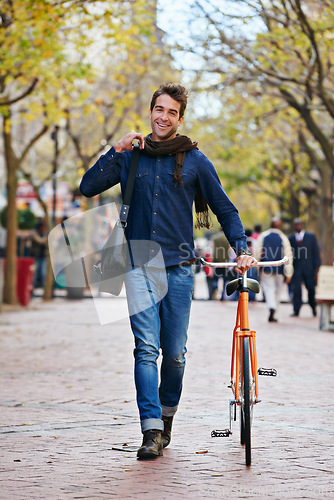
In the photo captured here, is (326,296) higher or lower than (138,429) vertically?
higher

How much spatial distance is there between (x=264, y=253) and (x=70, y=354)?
6.59m

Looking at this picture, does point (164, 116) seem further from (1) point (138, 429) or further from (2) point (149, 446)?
(1) point (138, 429)

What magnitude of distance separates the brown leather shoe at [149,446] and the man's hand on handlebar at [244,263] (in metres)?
1.04

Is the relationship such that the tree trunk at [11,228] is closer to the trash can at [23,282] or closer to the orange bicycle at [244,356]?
the trash can at [23,282]

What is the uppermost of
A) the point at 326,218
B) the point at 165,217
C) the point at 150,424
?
the point at 326,218

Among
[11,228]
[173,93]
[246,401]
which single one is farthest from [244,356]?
[11,228]

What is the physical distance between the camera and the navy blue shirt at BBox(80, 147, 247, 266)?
543cm

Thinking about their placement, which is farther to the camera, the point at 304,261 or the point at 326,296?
the point at 304,261

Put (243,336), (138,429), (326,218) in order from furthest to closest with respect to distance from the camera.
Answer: (326,218), (138,429), (243,336)

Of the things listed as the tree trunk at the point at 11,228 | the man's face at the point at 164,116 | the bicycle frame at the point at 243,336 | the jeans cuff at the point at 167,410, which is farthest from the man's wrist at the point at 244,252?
the tree trunk at the point at 11,228

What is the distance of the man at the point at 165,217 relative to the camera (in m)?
5.35

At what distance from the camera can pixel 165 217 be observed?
543 centimetres

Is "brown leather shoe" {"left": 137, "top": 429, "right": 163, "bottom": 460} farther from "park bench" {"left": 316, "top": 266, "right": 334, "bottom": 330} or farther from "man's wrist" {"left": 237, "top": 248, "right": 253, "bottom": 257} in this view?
"park bench" {"left": 316, "top": 266, "right": 334, "bottom": 330}

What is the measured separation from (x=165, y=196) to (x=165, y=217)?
124 millimetres
